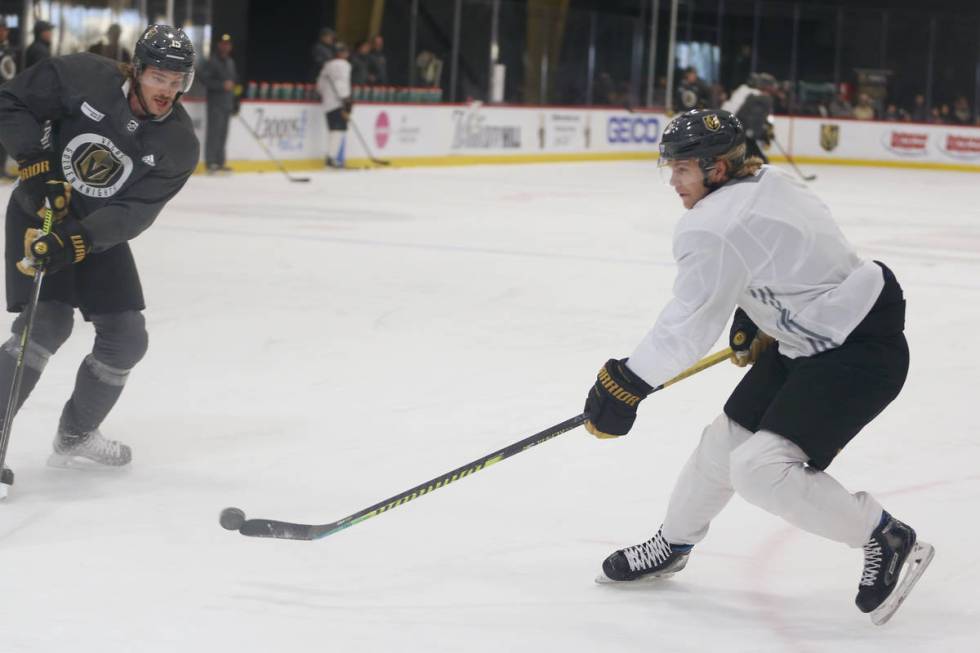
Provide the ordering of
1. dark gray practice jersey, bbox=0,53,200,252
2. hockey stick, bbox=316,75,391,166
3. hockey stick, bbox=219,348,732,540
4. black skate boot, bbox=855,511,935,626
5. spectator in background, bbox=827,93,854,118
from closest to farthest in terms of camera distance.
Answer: black skate boot, bbox=855,511,935,626 → hockey stick, bbox=219,348,732,540 → dark gray practice jersey, bbox=0,53,200,252 → hockey stick, bbox=316,75,391,166 → spectator in background, bbox=827,93,854,118

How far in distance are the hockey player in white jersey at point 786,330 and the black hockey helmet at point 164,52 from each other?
1166 mm

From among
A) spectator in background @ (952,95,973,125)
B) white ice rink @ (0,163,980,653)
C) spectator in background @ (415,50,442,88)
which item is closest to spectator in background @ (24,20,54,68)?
white ice rink @ (0,163,980,653)

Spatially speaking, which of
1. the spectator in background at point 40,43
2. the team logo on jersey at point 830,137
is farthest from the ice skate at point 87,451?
the team logo on jersey at point 830,137

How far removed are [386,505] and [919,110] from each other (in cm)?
1841

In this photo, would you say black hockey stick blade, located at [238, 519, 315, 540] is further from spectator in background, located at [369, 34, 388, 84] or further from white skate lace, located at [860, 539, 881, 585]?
spectator in background, located at [369, 34, 388, 84]

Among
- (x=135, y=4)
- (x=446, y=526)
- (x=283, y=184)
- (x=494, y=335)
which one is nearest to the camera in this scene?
(x=446, y=526)

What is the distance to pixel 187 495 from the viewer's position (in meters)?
3.09

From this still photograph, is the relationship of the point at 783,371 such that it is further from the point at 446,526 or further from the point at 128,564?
the point at 128,564

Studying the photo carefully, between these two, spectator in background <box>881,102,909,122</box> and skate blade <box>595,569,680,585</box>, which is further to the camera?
spectator in background <box>881,102,909,122</box>

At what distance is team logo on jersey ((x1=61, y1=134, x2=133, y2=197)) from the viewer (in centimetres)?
303

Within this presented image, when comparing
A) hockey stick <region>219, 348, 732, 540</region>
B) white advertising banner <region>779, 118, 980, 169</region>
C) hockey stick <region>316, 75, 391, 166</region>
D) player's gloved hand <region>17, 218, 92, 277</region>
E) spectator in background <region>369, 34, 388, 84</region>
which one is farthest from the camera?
white advertising banner <region>779, 118, 980, 169</region>

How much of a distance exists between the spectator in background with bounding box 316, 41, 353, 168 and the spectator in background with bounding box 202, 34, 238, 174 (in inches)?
54.2

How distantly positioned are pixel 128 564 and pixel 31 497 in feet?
1.71


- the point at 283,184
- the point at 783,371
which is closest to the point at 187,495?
the point at 783,371
